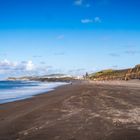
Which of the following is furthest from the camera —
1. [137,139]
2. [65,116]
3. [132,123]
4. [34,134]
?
[65,116]

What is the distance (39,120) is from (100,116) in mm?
3128

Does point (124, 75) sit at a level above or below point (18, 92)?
above

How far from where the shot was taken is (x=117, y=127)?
11328 millimetres

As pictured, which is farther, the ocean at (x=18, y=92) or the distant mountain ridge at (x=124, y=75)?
the distant mountain ridge at (x=124, y=75)

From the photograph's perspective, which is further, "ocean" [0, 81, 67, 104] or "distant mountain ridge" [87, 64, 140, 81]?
"distant mountain ridge" [87, 64, 140, 81]

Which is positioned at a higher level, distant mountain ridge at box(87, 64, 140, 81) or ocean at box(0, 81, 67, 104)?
distant mountain ridge at box(87, 64, 140, 81)

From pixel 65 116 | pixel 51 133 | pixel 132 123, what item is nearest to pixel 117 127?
pixel 132 123

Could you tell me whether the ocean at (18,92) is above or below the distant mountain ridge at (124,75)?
below

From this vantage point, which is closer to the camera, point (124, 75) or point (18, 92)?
point (18, 92)

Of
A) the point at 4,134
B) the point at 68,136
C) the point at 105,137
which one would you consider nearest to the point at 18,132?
the point at 4,134

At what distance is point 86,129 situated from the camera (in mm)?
11023

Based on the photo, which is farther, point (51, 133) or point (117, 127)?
point (117, 127)

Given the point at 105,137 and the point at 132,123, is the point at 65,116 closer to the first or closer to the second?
the point at 132,123

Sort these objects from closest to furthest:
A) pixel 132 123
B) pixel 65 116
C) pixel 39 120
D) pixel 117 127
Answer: pixel 117 127, pixel 132 123, pixel 39 120, pixel 65 116
